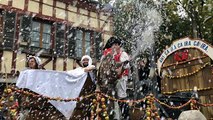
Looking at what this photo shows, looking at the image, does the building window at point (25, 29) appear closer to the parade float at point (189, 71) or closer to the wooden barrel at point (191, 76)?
the parade float at point (189, 71)

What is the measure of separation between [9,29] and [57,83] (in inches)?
288

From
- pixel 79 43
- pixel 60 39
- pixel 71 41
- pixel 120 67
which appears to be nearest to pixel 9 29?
pixel 60 39

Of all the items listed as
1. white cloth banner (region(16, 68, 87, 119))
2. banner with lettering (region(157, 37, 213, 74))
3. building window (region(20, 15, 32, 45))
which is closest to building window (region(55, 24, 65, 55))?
building window (region(20, 15, 32, 45))

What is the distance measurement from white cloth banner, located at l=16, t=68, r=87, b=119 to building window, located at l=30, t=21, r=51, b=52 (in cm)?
701

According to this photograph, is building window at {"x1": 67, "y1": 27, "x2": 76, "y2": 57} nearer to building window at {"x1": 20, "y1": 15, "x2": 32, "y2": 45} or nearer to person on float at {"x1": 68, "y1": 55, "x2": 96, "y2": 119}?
building window at {"x1": 20, "y1": 15, "x2": 32, "y2": 45}

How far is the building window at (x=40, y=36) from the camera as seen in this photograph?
1188 cm

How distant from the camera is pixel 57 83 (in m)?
5.06

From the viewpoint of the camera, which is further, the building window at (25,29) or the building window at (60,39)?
the building window at (60,39)

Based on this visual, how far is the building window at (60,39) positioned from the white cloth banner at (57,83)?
7.35 meters

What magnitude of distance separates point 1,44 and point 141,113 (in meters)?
7.02

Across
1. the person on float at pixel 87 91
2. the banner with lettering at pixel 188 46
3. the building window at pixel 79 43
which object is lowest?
the person on float at pixel 87 91

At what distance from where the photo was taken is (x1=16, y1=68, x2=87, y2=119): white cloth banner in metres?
4.73

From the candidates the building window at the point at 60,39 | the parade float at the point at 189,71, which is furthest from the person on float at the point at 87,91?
the building window at the point at 60,39

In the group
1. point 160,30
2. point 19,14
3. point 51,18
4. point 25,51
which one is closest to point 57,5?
point 51,18
